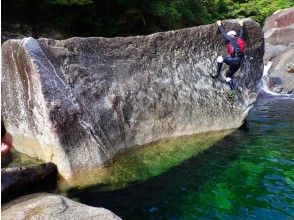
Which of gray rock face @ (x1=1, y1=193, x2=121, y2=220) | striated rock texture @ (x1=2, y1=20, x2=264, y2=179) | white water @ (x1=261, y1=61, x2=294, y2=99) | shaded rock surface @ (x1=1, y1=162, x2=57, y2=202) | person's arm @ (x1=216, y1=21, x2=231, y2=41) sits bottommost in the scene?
→ white water @ (x1=261, y1=61, x2=294, y2=99)

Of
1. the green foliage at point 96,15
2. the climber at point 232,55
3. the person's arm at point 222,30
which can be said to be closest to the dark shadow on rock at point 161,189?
the climber at point 232,55

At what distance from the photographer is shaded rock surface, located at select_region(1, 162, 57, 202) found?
240 inches

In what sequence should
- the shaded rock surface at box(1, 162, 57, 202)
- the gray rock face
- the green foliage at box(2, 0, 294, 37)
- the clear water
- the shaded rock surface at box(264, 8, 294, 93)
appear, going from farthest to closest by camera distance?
the shaded rock surface at box(264, 8, 294, 93) → the green foliage at box(2, 0, 294, 37) → the clear water → the shaded rock surface at box(1, 162, 57, 202) → the gray rock face

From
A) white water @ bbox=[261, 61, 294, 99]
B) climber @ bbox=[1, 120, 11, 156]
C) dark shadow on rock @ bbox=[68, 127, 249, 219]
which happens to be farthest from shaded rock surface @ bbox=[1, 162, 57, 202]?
white water @ bbox=[261, 61, 294, 99]

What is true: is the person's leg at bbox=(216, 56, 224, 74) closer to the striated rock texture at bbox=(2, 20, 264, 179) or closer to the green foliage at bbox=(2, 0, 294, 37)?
the striated rock texture at bbox=(2, 20, 264, 179)

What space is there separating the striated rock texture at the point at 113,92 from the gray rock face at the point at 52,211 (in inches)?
67.2

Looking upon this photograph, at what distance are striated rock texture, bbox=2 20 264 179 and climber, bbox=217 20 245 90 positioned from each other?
0.20 meters

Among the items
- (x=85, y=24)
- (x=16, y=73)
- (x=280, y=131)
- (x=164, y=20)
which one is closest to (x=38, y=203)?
(x=16, y=73)

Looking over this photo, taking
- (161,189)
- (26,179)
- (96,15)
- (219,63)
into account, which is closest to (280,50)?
(96,15)

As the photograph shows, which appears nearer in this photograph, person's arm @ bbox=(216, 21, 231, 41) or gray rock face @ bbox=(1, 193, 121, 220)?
gray rock face @ bbox=(1, 193, 121, 220)

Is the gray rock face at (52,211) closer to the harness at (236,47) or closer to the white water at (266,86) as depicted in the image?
the harness at (236,47)

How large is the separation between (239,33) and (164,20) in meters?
5.79

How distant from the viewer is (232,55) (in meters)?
9.76

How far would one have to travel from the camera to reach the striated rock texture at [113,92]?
716cm
